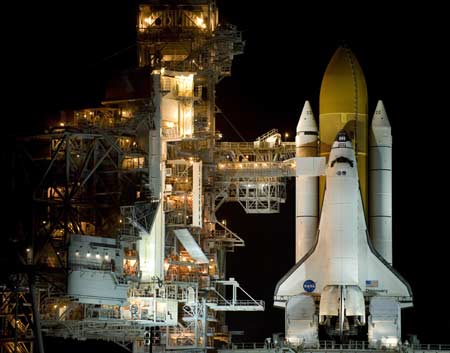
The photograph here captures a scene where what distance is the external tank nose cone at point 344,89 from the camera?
6919 cm

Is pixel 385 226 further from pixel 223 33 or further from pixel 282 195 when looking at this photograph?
pixel 223 33

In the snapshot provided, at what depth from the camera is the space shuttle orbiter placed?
215 feet

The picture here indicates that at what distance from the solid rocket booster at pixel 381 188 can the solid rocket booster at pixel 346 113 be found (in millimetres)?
385

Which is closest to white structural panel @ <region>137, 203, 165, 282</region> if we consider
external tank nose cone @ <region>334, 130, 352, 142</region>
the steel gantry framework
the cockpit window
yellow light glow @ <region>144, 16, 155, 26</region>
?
the steel gantry framework

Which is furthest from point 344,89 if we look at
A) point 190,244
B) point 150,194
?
point 150,194

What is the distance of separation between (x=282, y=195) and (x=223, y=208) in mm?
14876

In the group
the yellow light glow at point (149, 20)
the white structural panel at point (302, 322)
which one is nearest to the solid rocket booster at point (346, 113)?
the white structural panel at point (302, 322)

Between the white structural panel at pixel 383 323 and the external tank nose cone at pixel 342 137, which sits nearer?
the external tank nose cone at pixel 342 137

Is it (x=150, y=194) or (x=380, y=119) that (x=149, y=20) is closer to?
(x=150, y=194)

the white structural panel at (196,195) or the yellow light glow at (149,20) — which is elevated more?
the yellow light glow at (149,20)

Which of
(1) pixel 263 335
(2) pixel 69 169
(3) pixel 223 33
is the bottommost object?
(1) pixel 263 335

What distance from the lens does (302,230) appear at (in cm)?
6894

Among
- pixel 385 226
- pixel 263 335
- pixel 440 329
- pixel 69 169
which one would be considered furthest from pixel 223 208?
pixel 69 169

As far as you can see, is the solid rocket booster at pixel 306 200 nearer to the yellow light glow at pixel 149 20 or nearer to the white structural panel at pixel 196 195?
the white structural panel at pixel 196 195
